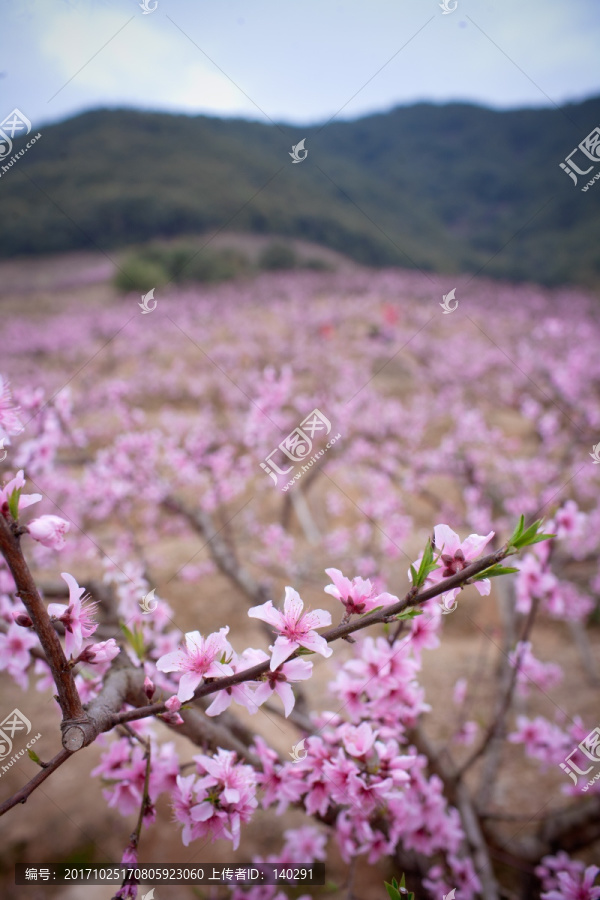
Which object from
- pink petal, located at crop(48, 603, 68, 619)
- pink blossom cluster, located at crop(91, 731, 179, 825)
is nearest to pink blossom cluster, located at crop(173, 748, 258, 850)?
pink blossom cluster, located at crop(91, 731, 179, 825)

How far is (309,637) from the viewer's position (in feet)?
2.92

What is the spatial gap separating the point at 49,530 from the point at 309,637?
0.55 m

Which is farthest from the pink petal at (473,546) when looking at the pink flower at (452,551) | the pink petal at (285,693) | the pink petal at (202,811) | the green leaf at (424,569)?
the pink petal at (202,811)

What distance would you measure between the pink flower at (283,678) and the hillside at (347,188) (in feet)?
66.8

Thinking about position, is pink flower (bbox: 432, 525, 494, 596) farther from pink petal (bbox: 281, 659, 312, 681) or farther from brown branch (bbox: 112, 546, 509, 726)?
pink petal (bbox: 281, 659, 312, 681)

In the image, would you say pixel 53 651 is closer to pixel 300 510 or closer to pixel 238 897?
pixel 238 897

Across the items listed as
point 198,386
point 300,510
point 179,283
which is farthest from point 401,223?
point 300,510

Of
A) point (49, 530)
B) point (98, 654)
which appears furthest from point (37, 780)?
point (49, 530)

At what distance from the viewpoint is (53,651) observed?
815 mm

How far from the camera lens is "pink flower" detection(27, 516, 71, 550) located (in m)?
0.85

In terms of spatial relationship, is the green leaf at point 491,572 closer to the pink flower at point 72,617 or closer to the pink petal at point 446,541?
the pink petal at point 446,541

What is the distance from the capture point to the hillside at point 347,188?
24.8 m

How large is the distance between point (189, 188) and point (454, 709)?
31214mm

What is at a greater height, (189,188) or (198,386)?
(189,188)
